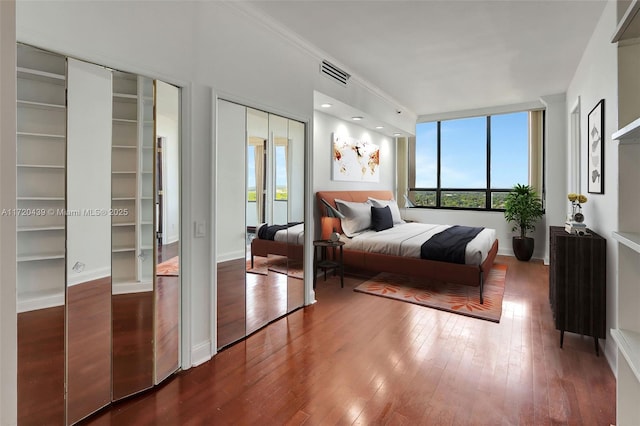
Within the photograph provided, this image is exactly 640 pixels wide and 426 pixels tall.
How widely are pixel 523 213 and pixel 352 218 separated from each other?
9.99ft

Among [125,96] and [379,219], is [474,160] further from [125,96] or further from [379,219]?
[125,96]

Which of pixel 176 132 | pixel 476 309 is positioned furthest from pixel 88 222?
pixel 476 309

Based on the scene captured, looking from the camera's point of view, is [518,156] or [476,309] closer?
[476,309]

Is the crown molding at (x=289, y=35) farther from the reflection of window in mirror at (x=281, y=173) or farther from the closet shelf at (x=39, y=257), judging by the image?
the closet shelf at (x=39, y=257)

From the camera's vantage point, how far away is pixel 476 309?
11.2ft

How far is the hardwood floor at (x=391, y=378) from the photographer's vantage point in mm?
1817

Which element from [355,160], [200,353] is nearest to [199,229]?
[200,353]

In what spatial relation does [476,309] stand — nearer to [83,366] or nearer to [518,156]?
[83,366]

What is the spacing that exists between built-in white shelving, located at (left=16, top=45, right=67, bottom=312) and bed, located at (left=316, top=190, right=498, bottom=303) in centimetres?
328

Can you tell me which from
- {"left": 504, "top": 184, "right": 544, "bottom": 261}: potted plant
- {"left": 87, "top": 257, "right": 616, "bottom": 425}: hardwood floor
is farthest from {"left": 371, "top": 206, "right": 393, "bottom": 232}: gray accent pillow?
{"left": 504, "top": 184, "right": 544, "bottom": 261}: potted plant

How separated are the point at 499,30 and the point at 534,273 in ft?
11.6

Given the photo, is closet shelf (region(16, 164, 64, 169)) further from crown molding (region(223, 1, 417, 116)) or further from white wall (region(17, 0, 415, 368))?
crown molding (region(223, 1, 417, 116))

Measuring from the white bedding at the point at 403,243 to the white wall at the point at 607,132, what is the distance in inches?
42.2

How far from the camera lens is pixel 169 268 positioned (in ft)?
7.13
